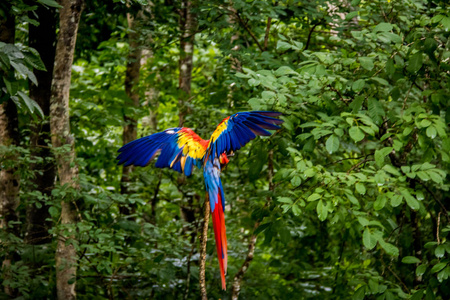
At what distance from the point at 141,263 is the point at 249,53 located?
6.23 feet

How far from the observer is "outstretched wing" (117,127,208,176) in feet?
6.97

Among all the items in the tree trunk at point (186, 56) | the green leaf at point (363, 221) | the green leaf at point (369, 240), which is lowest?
the green leaf at point (369, 240)

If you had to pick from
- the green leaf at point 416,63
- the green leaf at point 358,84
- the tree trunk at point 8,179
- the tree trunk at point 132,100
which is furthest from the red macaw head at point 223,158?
the tree trunk at point 132,100

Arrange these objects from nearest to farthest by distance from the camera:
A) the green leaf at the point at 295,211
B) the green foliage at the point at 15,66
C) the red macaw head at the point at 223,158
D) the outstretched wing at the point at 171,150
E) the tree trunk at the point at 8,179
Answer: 1. the red macaw head at the point at 223,158
2. the outstretched wing at the point at 171,150
3. the green foliage at the point at 15,66
4. the green leaf at the point at 295,211
5. the tree trunk at the point at 8,179

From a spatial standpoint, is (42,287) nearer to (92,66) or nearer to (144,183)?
(144,183)

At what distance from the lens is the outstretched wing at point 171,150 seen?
212 centimetres

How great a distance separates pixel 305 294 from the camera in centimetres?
442

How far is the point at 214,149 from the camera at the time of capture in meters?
1.95

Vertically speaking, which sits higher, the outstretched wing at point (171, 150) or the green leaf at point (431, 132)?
the green leaf at point (431, 132)

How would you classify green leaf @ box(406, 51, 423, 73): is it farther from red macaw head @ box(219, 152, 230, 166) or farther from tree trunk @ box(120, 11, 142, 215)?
tree trunk @ box(120, 11, 142, 215)

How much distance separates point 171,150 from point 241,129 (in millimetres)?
401

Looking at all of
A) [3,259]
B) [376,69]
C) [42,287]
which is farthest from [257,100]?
[3,259]

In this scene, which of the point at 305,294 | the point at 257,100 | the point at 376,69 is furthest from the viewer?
the point at 305,294

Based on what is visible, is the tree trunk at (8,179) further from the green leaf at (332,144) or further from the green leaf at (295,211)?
the green leaf at (332,144)
